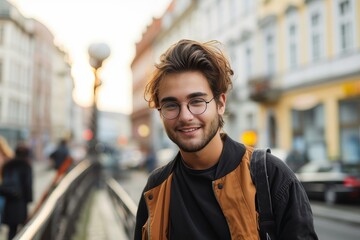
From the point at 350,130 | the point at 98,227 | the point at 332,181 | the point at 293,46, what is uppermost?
the point at 293,46

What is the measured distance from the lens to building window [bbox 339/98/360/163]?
762 inches

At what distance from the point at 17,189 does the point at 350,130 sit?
16.0 metres

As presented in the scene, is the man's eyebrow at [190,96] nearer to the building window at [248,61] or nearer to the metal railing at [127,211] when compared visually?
the metal railing at [127,211]

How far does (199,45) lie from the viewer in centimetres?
209

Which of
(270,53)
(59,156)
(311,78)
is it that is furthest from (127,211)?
(270,53)

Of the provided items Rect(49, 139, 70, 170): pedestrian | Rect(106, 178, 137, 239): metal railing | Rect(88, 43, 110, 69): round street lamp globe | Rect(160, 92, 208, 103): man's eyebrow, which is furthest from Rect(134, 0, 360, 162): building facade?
Rect(160, 92, 208, 103): man's eyebrow

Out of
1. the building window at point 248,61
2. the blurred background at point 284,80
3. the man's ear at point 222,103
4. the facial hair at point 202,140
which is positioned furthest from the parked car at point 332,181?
the building window at point 248,61

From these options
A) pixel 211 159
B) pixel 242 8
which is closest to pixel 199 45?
pixel 211 159

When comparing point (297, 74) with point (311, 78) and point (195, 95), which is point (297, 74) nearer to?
point (311, 78)

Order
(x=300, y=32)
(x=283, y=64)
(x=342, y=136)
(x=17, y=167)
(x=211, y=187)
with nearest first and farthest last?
(x=211, y=187), (x=17, y=167), (x=342, y=136), (x=300, y=32), (x=283, y=64)

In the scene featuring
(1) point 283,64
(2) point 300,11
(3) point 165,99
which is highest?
(2) point 300,11

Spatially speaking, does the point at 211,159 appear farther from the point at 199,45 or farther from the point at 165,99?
the point at 199,45

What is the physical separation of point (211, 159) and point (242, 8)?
95.5 ft

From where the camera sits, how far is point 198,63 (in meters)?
2.04
